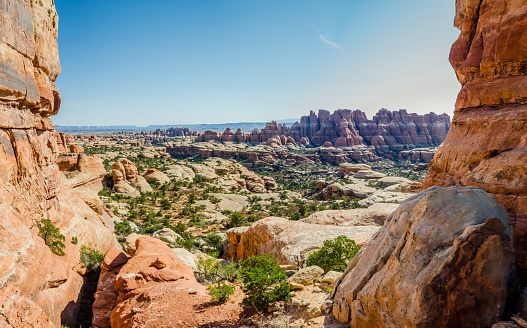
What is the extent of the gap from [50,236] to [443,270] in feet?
50.1

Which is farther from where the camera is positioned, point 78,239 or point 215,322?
point 78,239

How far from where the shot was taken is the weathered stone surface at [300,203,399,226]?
65.3ft

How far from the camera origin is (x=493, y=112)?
8.77 m

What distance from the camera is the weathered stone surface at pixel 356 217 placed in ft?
65.3

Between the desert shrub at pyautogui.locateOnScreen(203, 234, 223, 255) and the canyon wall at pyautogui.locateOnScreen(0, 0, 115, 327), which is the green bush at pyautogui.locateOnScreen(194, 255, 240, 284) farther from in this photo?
the desert shrub at pyautogui.locateOnScreen(203, 234, 223, 255)

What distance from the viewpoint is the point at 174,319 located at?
8117 millimetres

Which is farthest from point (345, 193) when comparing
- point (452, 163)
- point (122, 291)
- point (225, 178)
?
point (122, 291)

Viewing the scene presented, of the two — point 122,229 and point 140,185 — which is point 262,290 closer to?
point 122,229

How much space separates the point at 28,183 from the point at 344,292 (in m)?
13.8

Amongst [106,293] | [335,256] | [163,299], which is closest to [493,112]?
[335,256]

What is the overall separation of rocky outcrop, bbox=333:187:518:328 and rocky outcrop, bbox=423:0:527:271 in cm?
204

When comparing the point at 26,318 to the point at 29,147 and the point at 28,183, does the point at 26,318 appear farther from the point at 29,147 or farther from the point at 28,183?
the point at 29,147

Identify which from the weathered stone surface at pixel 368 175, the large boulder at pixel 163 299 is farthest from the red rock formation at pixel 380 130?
the large boulder at pixel 163 299

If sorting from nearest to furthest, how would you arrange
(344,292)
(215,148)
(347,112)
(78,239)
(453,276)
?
1. (453,276)
2. (344,292)
3. (78,239)
4. (215,148)
5. (347,112)
